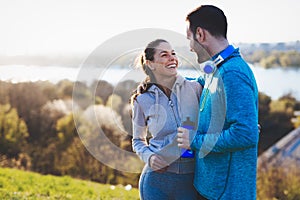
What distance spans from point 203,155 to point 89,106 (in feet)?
11.5

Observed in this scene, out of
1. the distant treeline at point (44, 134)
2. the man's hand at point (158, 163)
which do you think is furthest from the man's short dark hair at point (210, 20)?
the distant treeline at point (44, 134)

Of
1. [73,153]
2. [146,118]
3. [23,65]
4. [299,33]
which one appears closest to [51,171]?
[73,153]

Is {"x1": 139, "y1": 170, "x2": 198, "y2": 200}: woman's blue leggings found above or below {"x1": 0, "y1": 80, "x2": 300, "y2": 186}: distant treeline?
above

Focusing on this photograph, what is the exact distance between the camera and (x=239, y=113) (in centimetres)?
172

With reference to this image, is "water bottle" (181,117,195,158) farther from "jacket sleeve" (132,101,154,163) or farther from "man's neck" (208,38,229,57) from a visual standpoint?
"man's neck" (208,38,229,57)

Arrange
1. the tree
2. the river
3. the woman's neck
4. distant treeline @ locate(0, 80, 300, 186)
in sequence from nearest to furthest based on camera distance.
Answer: the woman's neck < the river < distant treeline @ locate(0, 80, 300, 186) < the tree

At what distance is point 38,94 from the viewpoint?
5836 millimetres

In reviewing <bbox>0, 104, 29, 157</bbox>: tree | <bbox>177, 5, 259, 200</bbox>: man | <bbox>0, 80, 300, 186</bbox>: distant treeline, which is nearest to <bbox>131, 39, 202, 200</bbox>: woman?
<bbox>177, 5, 259, 200</bbox>: man

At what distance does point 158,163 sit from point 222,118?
34 centimetres

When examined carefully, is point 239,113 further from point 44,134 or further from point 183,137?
point 44,134

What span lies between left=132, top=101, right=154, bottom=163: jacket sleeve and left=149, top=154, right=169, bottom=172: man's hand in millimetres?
28

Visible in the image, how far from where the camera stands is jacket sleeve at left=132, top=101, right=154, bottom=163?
204 centimetres

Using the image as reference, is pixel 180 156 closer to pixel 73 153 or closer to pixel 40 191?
pixel 40 191

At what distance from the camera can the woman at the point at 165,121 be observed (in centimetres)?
201
